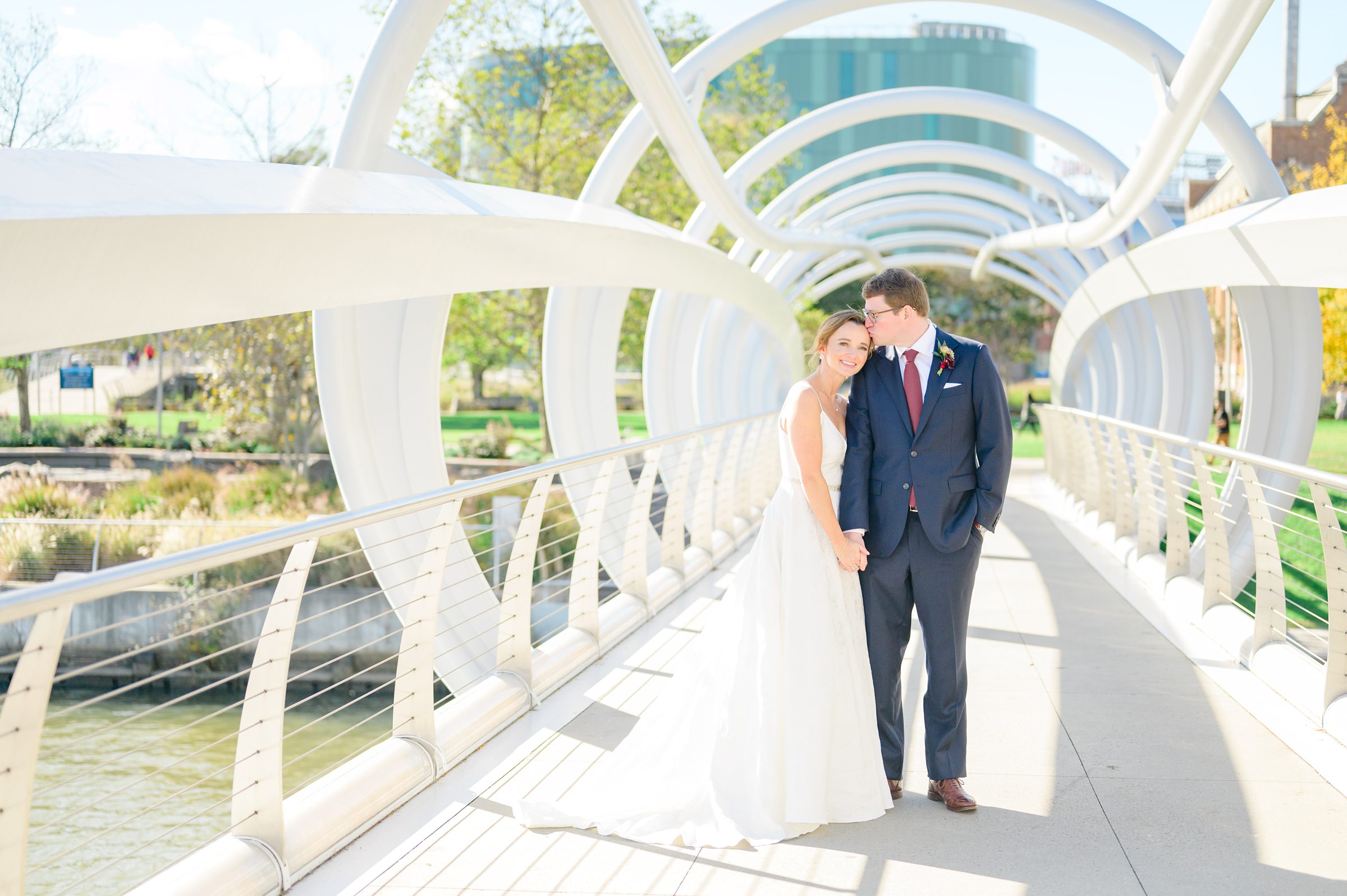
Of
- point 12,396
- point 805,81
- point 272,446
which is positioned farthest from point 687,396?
point 805,81

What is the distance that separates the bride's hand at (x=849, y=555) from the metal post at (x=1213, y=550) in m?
3.40

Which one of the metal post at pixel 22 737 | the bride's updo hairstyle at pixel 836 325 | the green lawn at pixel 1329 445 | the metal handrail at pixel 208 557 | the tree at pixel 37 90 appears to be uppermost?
the tree at pixel 37 90

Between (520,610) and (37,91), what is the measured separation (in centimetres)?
1473

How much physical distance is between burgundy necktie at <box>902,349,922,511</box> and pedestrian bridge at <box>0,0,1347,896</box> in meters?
1.33

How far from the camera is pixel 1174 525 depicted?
302 inches

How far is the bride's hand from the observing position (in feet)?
12.9

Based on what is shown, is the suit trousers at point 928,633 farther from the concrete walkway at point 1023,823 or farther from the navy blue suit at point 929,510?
the concrete walkway at point 1023,823

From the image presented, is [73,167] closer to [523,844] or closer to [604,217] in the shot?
[523,844]

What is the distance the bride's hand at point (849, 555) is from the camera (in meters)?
3.95

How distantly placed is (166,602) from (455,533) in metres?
12.8

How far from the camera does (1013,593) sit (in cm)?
833

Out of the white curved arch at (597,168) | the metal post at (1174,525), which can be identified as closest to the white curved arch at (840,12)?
the white curved arch at (597,168)

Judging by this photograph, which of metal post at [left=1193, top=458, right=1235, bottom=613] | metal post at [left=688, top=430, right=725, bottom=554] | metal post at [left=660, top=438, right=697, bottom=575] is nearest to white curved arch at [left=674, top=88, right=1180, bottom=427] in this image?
metal post at [left=688, top=430, right=725, bottom=554]

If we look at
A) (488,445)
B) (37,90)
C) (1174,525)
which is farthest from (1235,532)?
(488,445)
